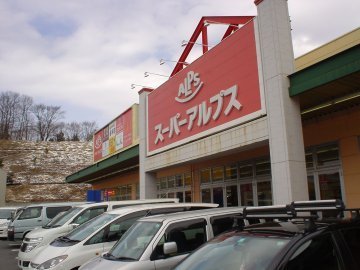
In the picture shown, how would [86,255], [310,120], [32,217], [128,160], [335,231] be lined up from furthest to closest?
[128,160] → [32,217] → [310,120] → [86,255] → [335,231]

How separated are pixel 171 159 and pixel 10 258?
7.02 m

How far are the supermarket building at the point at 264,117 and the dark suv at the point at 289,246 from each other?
5.35 metres

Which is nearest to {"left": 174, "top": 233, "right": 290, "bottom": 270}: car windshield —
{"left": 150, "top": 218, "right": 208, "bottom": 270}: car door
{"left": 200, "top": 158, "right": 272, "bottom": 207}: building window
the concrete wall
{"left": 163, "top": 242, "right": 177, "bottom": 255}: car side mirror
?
{"left": 163, "top": 242, "right": 177, "bottom": 255}: car side mirror

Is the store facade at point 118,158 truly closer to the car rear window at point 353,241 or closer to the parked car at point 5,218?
the parked car at point 5,218

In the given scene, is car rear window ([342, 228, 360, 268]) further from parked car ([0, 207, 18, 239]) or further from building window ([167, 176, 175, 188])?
parked car ([0, 207, 18, 239])

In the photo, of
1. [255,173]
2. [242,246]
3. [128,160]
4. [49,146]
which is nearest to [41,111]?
[49,146]

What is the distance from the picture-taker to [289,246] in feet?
11.5

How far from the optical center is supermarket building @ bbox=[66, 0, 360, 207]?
9828 millimetres

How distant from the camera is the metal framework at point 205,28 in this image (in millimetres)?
16297

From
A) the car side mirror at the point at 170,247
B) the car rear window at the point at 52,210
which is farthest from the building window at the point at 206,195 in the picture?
the car side mirror at the point at 170,247

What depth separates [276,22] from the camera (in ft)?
34.3

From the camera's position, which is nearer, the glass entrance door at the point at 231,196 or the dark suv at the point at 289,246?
the dark suv at the point at 289,246

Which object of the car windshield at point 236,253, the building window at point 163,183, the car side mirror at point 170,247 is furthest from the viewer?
the building window at point 163,183

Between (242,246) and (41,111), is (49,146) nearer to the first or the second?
(41,111)
